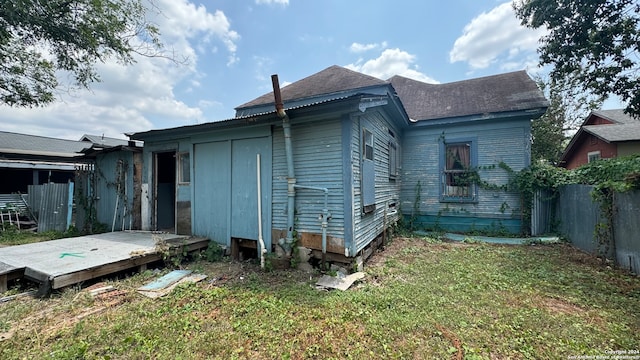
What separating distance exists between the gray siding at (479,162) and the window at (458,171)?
0.18 m

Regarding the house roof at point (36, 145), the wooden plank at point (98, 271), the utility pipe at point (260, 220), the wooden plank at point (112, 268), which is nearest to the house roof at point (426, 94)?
the utility pipe at point (260, 220)

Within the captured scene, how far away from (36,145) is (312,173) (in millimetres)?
20346

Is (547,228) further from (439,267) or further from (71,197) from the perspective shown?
(71,197)

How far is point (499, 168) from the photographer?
769cm

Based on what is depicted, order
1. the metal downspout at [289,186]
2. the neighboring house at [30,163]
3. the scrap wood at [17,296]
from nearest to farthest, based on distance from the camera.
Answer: the scrap wood at [17,296], the metal downspout at [289,186], the neighboring house at [30,163]

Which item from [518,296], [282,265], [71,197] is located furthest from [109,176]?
[518,296]

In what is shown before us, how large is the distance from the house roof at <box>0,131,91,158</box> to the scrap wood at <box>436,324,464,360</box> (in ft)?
55.2

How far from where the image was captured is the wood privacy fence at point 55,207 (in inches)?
355

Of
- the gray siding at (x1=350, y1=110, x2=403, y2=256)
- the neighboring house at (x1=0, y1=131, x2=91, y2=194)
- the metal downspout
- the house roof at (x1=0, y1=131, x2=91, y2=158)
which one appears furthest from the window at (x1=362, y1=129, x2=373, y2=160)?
the house roof at (x1=0, y1=131, x2=91, y2=158)

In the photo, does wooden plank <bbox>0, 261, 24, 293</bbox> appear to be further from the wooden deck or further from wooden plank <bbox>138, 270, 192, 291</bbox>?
wooden plank <bbox>138, 270, 192, 291</bbox>

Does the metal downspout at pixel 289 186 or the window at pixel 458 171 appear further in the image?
the window at pixel 458 171

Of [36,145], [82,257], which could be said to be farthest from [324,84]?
[36,145]

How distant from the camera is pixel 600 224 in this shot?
4.73 m

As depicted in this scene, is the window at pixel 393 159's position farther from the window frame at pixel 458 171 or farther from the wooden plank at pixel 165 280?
the wooden plank at pixel 165 280
